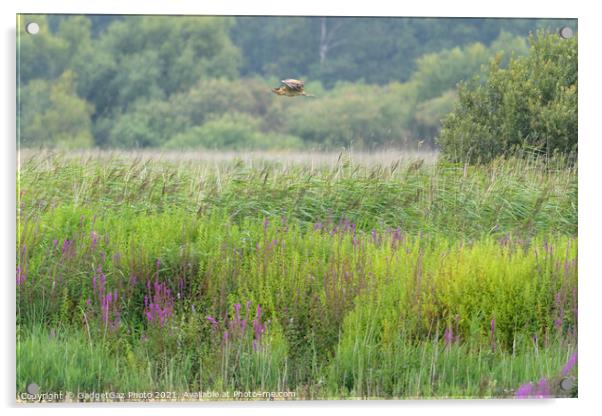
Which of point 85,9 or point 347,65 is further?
point 347,65

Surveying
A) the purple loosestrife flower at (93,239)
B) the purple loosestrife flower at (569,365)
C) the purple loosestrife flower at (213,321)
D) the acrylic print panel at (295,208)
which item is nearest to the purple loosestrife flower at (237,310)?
the acrylic print panel at (295,208)

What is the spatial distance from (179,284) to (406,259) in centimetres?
144

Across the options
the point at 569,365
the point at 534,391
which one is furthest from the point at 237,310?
the point at 569,365

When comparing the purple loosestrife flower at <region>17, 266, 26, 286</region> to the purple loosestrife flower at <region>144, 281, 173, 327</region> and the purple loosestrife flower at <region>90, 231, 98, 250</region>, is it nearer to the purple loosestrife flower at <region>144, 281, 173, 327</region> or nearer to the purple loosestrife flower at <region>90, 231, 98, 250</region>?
the purple loosestrife flower at <region>90, 231, 98, 250</region>

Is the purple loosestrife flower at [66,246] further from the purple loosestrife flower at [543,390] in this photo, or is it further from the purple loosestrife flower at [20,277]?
the purple loosestrife flower at [543,390]

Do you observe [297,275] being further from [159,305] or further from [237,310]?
[159,305]

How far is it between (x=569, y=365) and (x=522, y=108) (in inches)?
69.3

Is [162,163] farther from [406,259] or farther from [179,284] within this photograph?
[406,259]

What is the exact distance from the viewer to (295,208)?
7.35 m

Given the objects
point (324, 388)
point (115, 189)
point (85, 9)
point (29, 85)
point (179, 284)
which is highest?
point (85, 9)

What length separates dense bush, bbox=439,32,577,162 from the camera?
7.30m

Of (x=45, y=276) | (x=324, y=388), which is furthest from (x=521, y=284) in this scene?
(x=45, y=276)

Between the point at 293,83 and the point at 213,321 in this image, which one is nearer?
the point at 213,321
